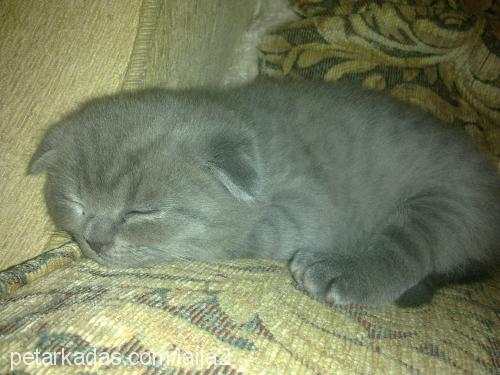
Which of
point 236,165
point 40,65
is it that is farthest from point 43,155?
point 236,165

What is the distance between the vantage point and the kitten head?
1031 millimetres

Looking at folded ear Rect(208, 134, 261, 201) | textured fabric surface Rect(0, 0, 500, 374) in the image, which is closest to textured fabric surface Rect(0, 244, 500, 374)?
textured fabric surface Rect(0, 0, 500, 374)

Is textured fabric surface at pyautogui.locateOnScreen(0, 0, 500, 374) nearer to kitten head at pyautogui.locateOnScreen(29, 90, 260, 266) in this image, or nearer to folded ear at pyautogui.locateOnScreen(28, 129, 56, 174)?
kitten head at pyautogui.locateOnScreen(29, 90, 260, 266)

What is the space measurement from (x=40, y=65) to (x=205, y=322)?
0.89m

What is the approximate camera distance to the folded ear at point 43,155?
112cm

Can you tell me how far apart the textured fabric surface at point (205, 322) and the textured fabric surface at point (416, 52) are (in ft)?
2.20

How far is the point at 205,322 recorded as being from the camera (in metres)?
0.70

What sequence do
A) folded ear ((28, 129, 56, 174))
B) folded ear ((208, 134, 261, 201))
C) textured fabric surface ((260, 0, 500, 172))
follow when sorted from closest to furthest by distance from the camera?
folded ear ((208, 134, 261, 201))
folded ear ((28, 129, 56, 174))
textured fabric surface ((260, 0, 500, 172))

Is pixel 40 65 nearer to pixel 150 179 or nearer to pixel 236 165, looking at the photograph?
pixel 150 179

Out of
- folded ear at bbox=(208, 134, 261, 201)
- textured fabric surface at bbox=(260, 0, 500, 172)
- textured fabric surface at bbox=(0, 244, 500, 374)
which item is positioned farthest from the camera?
textured fabric surface at bbox=(260, 0, 500, 172)

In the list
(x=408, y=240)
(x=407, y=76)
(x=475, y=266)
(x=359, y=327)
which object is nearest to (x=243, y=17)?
(x=407, y=76)

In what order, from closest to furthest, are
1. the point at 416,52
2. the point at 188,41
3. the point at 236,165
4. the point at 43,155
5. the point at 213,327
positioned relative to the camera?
the point at 213,327 < the point at 236,165 < the point at 43,155 < the point at 188,41 < the point at 416,52

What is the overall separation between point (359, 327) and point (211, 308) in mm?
320

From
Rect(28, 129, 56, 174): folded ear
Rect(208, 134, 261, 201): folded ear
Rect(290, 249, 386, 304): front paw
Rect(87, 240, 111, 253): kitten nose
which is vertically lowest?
Rect(290, 249, 386, 304): front paw
